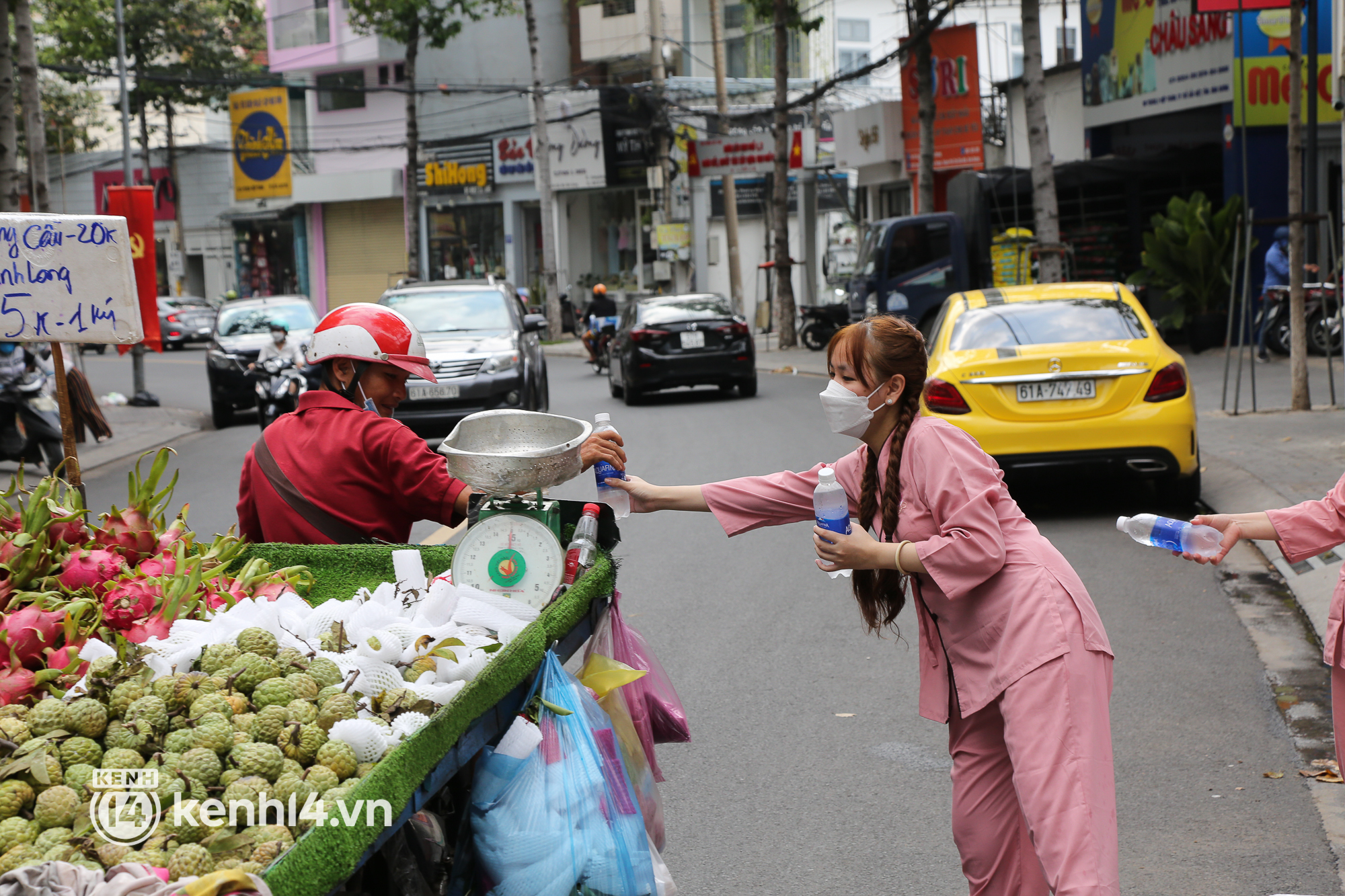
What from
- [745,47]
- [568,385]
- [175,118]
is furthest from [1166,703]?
[175,118]

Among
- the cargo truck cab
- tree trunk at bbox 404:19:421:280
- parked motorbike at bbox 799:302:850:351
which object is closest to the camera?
the cargo truck cab

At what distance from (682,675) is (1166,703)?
2.08 m

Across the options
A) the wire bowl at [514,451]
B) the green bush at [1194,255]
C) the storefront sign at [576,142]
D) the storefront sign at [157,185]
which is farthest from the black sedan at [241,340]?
the storefront sign at [157,185]

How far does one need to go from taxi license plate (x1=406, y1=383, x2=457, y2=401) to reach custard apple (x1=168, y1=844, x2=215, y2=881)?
37.6 ft

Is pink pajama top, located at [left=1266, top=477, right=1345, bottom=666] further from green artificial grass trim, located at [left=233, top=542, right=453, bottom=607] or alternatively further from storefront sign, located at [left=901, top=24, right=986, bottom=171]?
storefront sign, located at [left=901, top=24, right=986, bottom=171]

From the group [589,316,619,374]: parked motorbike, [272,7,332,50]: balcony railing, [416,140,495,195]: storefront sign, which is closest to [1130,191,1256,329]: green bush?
[589,316,619,374]: parked motorbike

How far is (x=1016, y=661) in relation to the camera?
2.89m

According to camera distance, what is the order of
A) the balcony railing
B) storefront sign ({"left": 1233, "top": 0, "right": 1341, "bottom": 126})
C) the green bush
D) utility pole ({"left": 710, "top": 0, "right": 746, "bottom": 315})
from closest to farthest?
storefront sign ({"left": 1233, "top": 0, "right": 1341, "bottom": 126}) < the green bush < utility pole ({"left": 710, "top": 0, "right": 746, "bottom": 315}) < the balcony railing

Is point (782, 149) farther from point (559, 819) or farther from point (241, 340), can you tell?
point (559, 819)

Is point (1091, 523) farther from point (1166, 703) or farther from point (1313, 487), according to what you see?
point (1166, 703)

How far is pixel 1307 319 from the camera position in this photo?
1817 cm

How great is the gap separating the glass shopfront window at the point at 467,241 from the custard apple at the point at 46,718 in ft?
136

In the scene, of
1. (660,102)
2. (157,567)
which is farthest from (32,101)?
(660,102)

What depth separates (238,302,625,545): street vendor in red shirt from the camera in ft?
13.0
